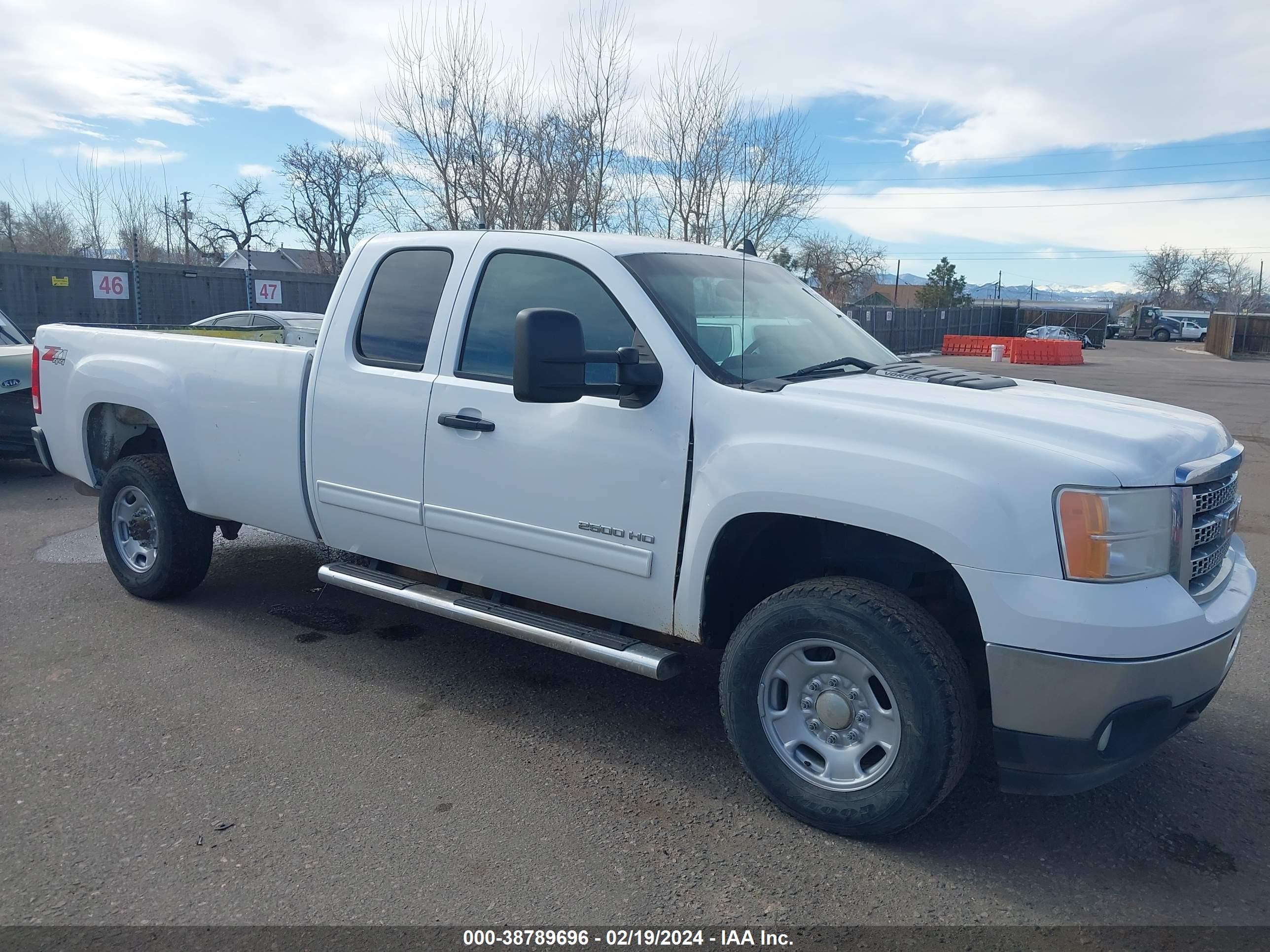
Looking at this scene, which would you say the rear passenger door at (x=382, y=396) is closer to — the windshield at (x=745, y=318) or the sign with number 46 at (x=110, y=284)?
the windshield at (x=745, y=318)

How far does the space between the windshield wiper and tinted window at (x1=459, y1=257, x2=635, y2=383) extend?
0.63 metres

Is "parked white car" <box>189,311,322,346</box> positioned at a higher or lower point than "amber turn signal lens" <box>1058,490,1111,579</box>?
higher

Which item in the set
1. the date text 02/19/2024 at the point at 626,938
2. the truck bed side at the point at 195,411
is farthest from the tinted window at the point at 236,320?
the date text 02/19/2024 at the point at 626,938

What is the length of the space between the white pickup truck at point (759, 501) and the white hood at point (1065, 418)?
0.05 feet

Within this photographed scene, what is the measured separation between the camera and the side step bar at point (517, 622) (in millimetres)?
3635

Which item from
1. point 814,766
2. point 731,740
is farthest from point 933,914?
point 731,740

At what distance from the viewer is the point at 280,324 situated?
38.3ft

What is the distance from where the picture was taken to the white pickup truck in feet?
9.66

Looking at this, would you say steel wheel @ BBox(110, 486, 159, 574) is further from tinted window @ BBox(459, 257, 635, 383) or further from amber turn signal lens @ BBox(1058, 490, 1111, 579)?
amber turn signal lens @ BBox(1058, 490, 1111, 579)

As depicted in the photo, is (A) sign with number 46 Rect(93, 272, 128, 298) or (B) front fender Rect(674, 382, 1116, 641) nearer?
(B) front fender Rect(674, 382, 1116, 641)

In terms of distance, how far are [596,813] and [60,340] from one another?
4.38 m

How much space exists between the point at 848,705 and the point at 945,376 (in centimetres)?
145

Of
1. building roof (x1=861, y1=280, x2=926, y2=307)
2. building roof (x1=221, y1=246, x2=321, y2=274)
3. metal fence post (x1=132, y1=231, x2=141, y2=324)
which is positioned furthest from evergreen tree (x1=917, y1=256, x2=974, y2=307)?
metal fence post (x1=132, y1=231, x2=141, y2=324)

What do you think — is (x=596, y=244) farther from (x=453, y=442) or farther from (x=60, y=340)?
(x=60, y=340)
